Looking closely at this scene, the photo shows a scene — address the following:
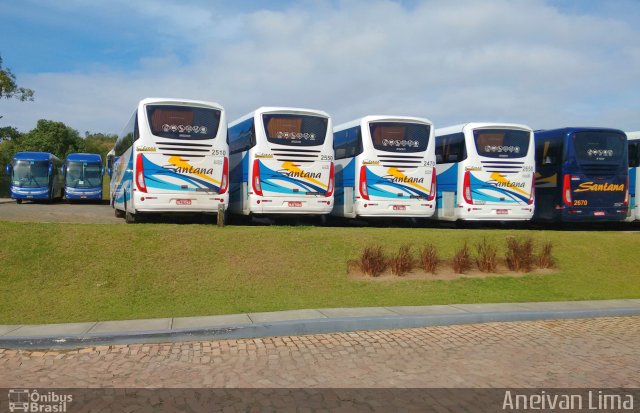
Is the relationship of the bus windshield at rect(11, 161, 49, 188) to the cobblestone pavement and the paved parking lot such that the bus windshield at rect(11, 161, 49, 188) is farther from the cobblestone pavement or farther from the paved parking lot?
the cobblestone pavement

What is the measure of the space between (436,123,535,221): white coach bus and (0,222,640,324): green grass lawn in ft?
11.5

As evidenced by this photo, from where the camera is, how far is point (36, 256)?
33.3ft

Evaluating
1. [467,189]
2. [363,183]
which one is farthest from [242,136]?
[467,189]

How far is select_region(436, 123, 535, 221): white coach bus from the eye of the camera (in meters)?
16.5

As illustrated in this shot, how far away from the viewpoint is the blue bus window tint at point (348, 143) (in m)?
16.5

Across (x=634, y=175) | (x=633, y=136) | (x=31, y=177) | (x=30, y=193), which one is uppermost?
(x=633, y=136)

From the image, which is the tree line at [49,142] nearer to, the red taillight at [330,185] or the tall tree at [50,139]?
the tall tree at [50,139]

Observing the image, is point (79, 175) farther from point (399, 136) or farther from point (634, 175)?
point (634, 175)

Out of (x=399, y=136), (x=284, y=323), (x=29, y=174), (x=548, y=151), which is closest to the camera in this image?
(x=284, y=323)

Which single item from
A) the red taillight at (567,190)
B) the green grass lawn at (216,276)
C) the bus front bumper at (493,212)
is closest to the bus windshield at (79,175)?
the green grass lawn at (216,276)

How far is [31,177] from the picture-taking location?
31000 millimetres

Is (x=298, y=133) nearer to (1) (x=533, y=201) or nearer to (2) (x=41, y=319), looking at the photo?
(1) (x=533, y=201)

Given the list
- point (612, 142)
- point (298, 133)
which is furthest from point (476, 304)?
point (612, 142)
